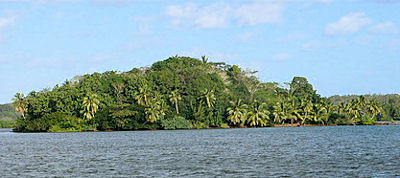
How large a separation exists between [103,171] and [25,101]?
415ft

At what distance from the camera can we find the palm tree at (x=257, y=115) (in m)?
149

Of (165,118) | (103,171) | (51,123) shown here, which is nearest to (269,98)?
(165,118)

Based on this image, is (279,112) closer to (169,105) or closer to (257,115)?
(257,115)

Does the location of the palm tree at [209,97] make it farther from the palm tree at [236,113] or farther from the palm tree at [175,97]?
the palm tree at [175,97]

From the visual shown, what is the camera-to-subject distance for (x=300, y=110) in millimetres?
157750

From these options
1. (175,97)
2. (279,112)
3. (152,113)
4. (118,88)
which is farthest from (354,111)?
(118,88)

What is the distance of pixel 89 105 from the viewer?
138000mm

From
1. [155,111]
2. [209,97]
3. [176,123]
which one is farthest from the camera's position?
[209,97]

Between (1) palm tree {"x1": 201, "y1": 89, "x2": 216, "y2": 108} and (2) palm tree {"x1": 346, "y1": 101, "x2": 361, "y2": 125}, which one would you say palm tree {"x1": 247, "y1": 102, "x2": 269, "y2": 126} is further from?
(2) palm tree {"x1": 346, "y1": 101, "x2": 361, "y2": 125}

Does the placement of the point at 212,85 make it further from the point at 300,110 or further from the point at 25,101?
the point at 25,101

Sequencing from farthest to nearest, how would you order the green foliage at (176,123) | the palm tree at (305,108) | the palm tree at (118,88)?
the palm tree at (305,108) < the palm tree at (118,88) < the green foliage at (176,123)

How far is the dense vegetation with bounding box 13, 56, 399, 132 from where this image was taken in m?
140

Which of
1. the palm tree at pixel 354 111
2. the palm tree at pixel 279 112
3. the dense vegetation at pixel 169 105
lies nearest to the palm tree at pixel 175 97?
the dense vegetation at pixel 169 105

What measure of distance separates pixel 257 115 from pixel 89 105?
48779mm
